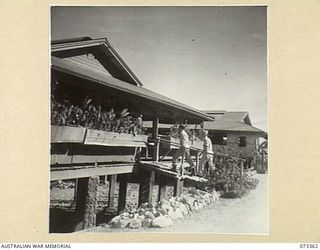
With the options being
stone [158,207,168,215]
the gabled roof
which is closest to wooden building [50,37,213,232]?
the gabled roof

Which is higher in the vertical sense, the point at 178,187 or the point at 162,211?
the point at 178,187

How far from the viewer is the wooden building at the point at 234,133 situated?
2611 millimetres

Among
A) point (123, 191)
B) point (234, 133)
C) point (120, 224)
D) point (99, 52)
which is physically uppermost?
point (99, 52)

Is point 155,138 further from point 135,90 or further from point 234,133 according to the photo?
point 234,133

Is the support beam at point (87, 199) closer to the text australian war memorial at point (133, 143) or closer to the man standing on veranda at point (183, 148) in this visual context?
the text australian war memorial at point (133, 143)

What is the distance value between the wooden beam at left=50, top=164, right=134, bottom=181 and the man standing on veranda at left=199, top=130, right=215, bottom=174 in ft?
1.63

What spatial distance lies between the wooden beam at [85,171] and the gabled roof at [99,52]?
1.80ft

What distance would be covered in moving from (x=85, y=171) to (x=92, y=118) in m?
0.37

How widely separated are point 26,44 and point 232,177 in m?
1.31

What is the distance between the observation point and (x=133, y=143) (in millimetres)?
2928

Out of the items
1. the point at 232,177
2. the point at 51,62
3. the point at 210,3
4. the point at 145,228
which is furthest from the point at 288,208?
the point at 51,62

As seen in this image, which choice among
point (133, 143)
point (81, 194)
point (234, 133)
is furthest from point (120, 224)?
point (234, 133)

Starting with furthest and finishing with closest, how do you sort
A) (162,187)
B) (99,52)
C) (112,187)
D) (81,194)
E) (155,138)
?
(112,187) → (81,194) → (155,138) → (162,187) → (99,52)

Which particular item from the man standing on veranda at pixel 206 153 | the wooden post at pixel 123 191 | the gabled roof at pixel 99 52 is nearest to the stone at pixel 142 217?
the man standing on veranda at pixel 206 153
